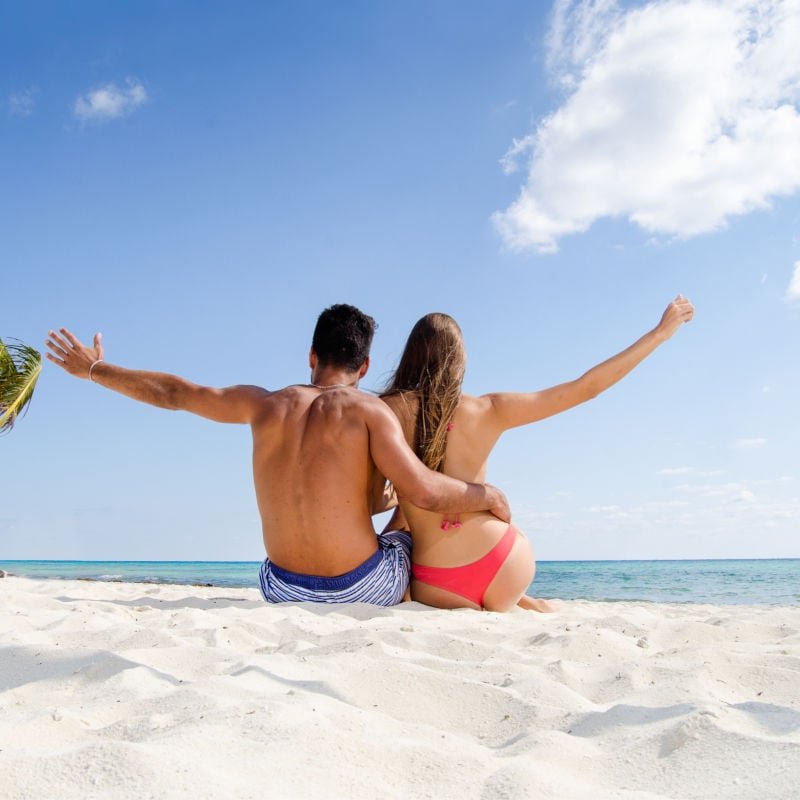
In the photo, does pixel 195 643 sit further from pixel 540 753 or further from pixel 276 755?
pixel 540 753

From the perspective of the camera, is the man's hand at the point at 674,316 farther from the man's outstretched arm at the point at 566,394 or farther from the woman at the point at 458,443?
the woman at the point at 458,443

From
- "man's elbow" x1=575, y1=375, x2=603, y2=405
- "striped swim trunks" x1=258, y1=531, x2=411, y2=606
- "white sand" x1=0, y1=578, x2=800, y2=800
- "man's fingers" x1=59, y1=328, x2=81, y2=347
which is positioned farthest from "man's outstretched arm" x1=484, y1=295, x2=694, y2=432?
"man's fingers" x1=59, y1=328, x2=81, y2=347

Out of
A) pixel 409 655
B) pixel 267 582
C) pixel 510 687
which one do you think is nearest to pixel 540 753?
pixel 510 687

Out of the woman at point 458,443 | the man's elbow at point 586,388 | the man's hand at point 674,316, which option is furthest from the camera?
the man's hand at point 674,316

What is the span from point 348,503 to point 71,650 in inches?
62.8

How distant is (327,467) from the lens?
3.72m

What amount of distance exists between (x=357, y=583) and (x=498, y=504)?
888mm

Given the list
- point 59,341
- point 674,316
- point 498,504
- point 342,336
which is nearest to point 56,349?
point 59,341

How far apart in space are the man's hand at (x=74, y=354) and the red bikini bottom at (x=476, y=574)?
7.79ft

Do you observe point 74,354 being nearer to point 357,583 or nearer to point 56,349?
point 56,349

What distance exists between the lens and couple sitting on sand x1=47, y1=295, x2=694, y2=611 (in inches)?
146

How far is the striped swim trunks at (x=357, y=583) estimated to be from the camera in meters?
3.89

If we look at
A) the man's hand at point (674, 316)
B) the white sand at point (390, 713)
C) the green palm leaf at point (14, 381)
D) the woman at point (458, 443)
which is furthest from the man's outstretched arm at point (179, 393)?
the green palm leaf at point (14, 381)

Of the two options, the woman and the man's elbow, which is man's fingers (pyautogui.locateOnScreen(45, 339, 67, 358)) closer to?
the woman
